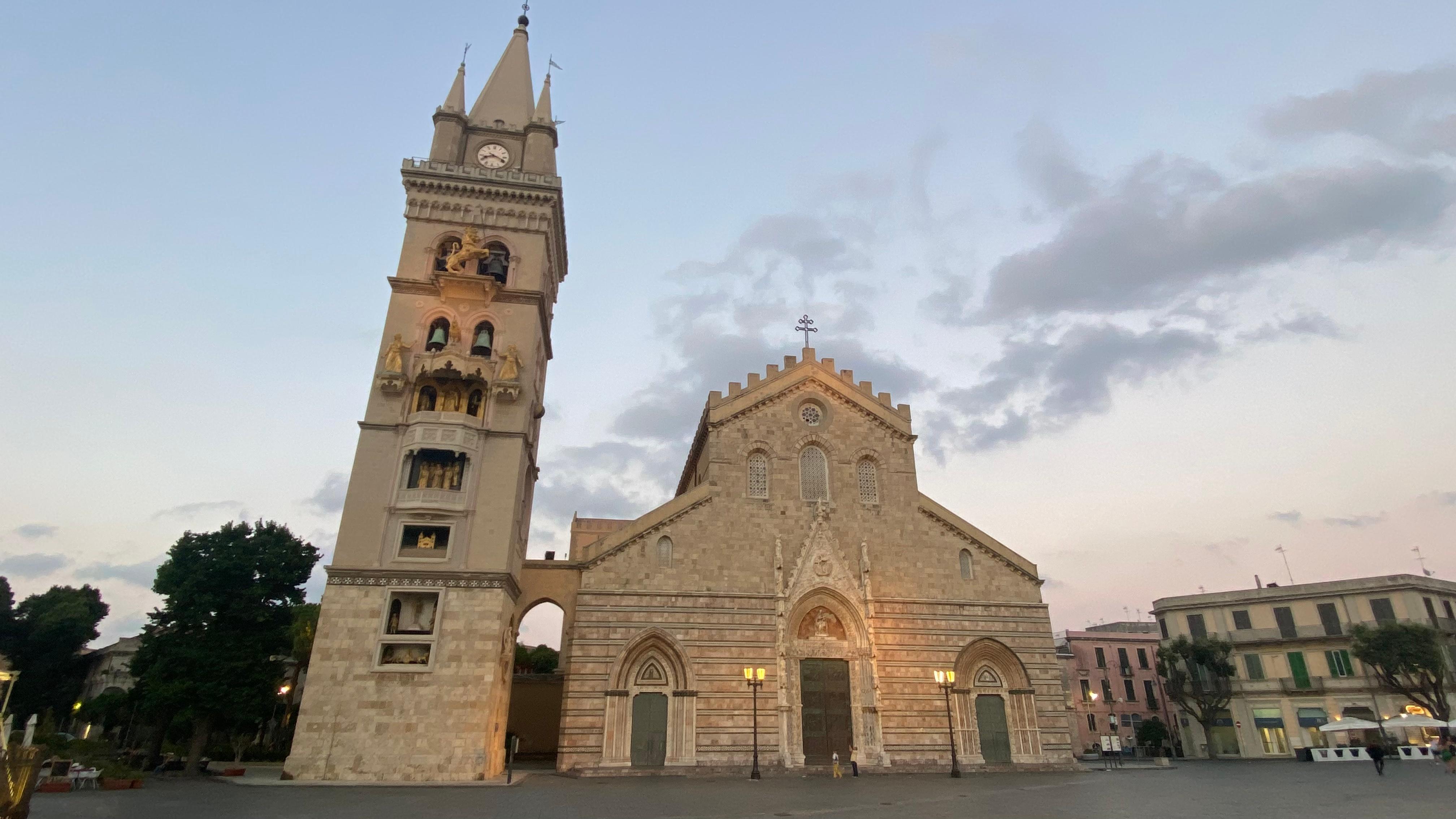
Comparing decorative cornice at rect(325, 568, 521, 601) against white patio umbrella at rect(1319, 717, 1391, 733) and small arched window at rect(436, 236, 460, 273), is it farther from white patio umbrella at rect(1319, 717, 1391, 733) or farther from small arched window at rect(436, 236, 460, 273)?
white patio umbrella at rect(1319, 717, 1391, 733)

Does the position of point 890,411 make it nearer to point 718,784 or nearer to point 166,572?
point 718,784

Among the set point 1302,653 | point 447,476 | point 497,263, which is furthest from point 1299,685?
point 497,263

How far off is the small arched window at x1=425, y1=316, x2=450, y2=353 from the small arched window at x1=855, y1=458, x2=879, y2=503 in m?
18.6

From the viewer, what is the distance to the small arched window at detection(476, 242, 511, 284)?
32719 millimetres

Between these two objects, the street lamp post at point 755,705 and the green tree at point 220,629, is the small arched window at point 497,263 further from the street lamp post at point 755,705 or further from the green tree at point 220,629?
the street lamp post at point 755,705

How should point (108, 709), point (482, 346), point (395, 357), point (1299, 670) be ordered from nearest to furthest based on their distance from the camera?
1. point (395, 357)
2. point (482, 346)
3. point (108, 709)
4. point (1299, 670)

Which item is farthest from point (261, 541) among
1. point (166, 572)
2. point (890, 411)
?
point (890, 411)

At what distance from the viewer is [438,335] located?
31.0m

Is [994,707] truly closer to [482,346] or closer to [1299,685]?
[1299,685]

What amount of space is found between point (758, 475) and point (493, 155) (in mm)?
19268

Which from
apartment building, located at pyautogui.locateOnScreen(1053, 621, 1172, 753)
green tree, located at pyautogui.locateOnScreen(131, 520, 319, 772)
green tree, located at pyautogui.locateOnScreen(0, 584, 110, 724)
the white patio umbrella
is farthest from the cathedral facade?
green tree, located at pyautogui.locateOnScreen(0, 584, 110, 724)

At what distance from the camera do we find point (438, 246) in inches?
1284

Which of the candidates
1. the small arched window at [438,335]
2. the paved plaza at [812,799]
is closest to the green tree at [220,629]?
the paved plaza at [812,799]

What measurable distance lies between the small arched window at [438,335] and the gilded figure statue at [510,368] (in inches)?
96.6
